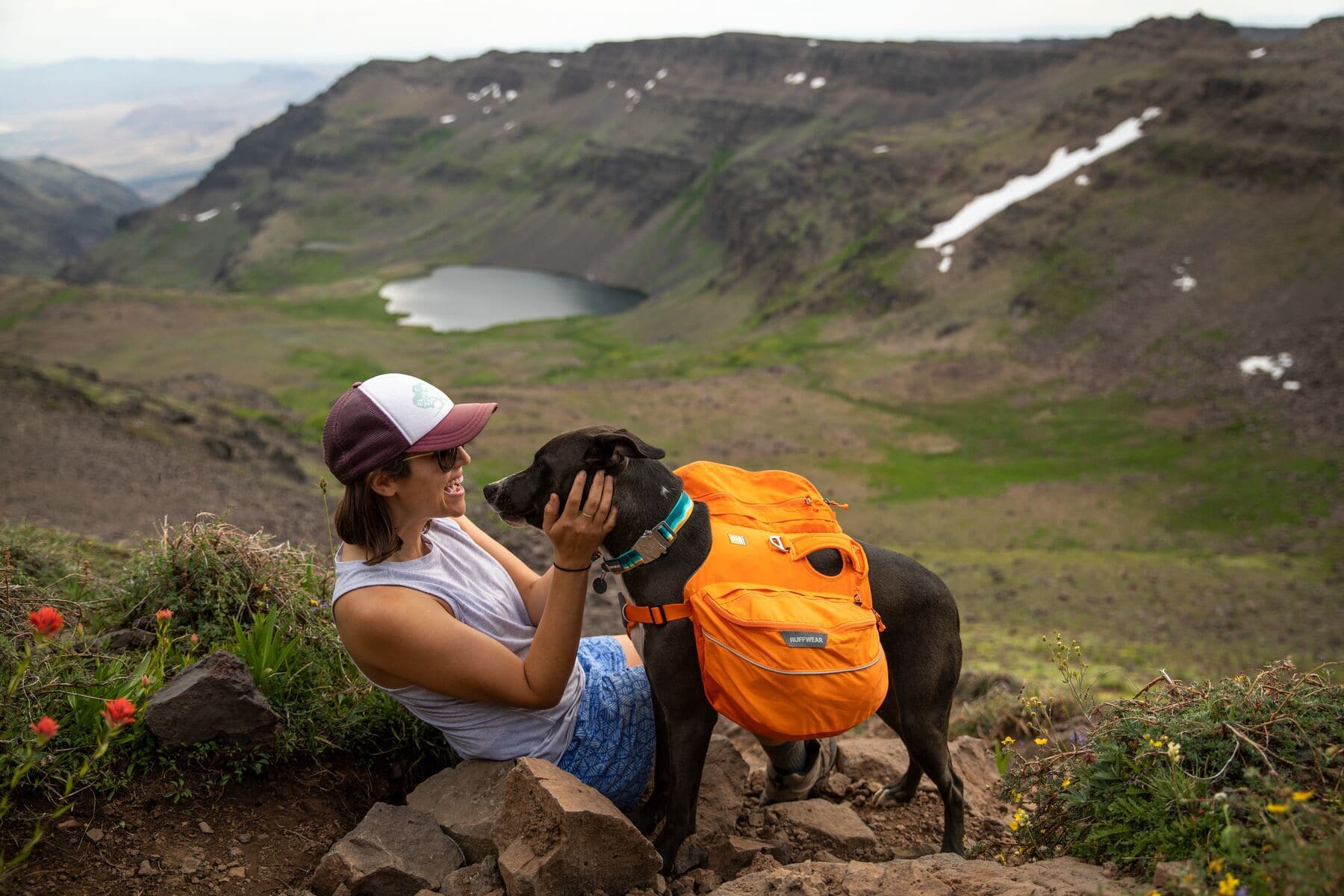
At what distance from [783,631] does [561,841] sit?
1.21 metres

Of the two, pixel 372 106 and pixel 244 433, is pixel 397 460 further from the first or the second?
pixel 372 106

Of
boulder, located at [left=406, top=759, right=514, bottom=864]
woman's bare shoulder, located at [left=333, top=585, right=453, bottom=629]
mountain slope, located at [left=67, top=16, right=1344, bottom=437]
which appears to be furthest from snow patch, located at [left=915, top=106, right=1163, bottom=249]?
woman's bare shoulder, located at [left=333, top=585, right=453, bottom=629]

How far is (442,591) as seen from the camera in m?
4.12

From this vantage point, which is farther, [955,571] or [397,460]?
[955,571]

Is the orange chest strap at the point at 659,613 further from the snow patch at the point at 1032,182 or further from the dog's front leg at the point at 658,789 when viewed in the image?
the snow patch at the point at 1032,182

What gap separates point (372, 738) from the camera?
4801 millimetres

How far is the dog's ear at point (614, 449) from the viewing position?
432 cm

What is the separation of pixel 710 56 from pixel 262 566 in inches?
5024

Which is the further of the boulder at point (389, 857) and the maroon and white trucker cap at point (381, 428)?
the maroon and white trucker cap at point (381, 428)

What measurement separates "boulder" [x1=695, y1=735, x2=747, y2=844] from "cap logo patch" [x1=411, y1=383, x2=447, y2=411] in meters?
2.15

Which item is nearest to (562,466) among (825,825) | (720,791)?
(720,791)

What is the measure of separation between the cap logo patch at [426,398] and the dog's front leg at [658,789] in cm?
183

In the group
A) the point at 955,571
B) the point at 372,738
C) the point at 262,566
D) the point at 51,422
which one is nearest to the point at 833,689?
the point at 372,738

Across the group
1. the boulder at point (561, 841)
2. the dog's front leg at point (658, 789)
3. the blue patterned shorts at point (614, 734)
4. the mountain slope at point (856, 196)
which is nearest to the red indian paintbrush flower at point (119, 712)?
the boulder at point (561, 841)
